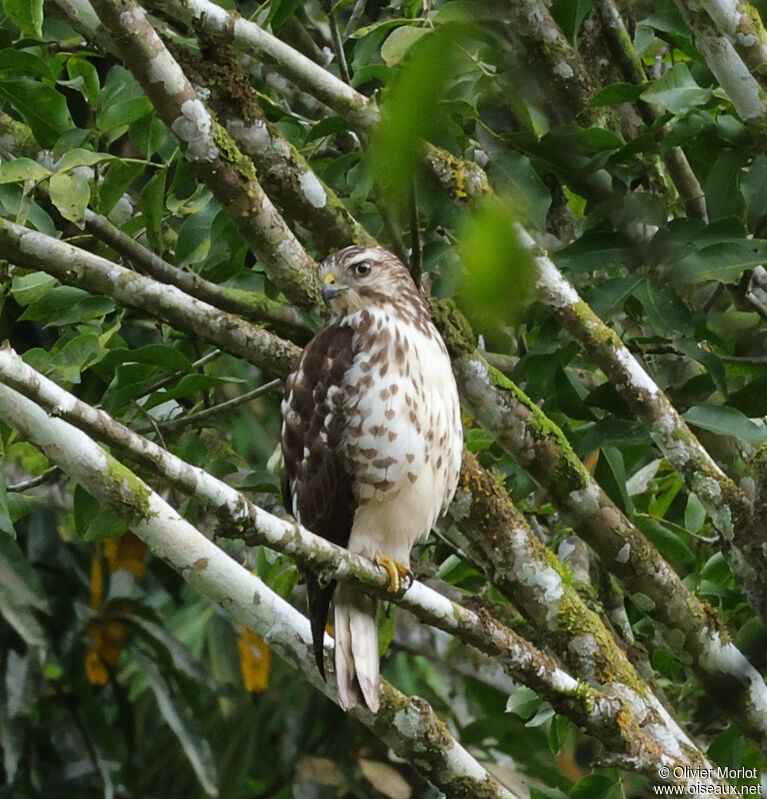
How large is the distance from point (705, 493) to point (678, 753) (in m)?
0.61

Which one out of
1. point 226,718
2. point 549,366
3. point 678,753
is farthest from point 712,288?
point 226,718

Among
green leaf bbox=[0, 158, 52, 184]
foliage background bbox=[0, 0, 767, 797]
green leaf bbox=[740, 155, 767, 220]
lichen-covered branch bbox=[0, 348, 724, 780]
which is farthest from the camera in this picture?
green leaf bbox=[0, 158, 52, 184]

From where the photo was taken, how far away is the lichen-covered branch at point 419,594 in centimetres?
197

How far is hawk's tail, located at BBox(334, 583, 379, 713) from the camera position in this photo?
2912 millimetres

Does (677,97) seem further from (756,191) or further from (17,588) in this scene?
(17,588)

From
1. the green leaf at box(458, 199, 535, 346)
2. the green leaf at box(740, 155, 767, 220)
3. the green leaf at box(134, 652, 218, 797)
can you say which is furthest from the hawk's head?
the green leaf at box(458, 199, 535, 346)

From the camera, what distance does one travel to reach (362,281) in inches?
129

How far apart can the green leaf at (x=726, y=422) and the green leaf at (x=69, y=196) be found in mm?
Result: 1411

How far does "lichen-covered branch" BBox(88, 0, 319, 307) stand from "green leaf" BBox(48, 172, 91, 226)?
0.79 feet

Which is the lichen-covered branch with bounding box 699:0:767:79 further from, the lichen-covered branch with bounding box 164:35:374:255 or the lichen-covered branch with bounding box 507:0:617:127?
the lichen-covered branch with bounding box 164:35:374:255

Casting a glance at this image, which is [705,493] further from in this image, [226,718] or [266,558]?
[226,718]

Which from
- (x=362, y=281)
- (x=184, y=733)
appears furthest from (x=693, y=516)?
(x=184, y=733)

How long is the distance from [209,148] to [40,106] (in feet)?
1.87

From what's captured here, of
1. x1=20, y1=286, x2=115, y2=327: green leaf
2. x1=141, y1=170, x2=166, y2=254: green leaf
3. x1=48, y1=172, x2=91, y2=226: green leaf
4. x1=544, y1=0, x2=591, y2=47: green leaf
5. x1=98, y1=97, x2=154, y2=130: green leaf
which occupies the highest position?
x1=544, y1=0, x2=591, y2=47: green leaf
